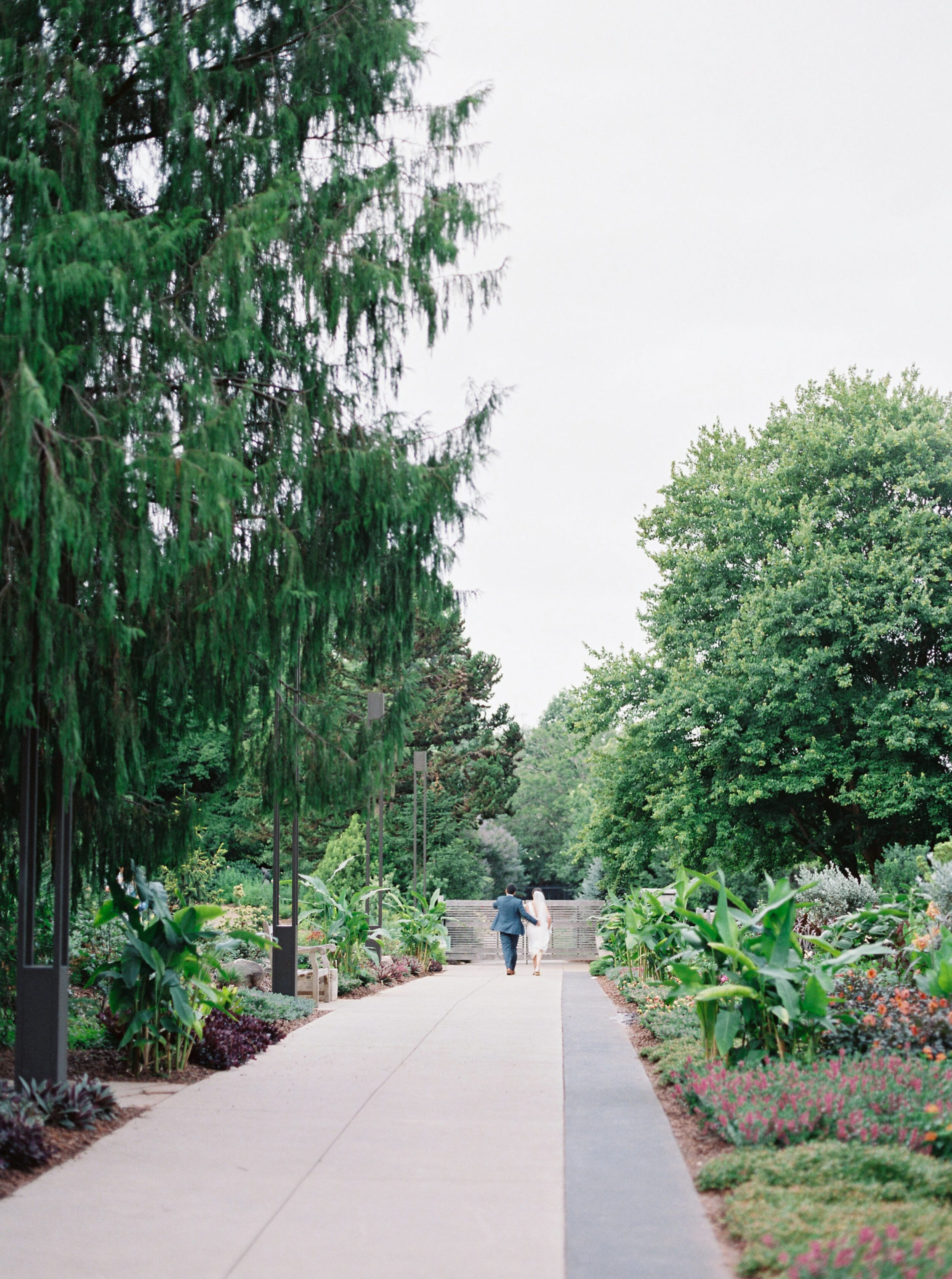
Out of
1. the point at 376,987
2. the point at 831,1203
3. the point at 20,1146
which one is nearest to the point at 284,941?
the point at 376,987

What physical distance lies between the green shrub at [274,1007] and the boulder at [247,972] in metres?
0.32

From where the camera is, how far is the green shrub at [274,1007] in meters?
11.7

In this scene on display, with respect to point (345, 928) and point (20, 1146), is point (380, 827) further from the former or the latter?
point (20, 1146)

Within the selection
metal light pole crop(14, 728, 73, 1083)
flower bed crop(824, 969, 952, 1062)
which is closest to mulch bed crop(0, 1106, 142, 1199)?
metal light pole crop(14, 728, 73, 1083)

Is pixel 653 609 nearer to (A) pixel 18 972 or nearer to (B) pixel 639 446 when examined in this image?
(B) pixel 639 446

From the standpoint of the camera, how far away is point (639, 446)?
26828mm

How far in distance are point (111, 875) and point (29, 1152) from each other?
302cm

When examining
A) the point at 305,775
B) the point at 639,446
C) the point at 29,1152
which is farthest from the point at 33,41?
the point at 639,446

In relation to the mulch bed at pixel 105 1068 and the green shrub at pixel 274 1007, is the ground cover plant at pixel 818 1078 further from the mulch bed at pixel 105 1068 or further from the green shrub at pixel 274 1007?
the green shrub at pixel 274 1007

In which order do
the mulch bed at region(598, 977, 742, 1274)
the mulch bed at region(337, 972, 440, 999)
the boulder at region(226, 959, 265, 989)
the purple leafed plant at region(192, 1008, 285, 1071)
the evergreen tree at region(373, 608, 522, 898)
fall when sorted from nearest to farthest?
the mulch bed at region(598, 977, 742, 1274), the purple leafed plant at region(192, 1008, 285, 1071), the boulder at region(226, 959, 265, 989), the mulch bed at region(337, 972, 440, 999), the evergreen tree at region(373, 608, 522, 898)

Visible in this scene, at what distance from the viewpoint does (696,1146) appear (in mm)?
6059

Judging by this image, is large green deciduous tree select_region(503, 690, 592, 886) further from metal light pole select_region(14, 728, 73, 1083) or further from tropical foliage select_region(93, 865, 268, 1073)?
metal light pole select_region(14, 728, 73, 1083)

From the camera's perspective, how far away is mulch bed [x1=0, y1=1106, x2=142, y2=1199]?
17.4 ft

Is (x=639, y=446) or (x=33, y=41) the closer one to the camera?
(x=33, y=41)
